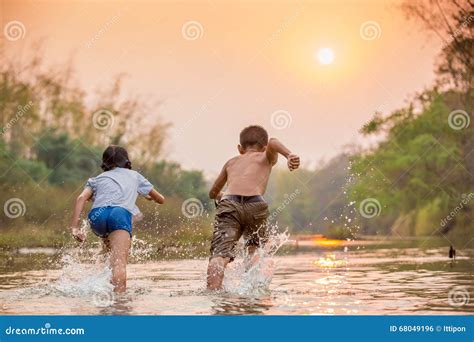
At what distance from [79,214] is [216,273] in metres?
1.30

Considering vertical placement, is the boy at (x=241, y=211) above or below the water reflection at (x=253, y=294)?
above

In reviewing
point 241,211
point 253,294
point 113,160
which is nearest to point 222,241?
point 241,211

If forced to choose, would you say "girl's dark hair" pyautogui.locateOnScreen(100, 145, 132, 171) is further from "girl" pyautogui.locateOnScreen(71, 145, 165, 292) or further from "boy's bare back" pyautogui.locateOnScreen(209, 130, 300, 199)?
A: "boy's bare back" pyautogui.locateOnScreen(209, 130, 300, 199)

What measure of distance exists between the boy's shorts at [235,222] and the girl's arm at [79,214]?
117 centimetres

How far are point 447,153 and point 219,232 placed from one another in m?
29.2

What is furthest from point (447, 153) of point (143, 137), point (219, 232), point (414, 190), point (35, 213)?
point (219, 232)

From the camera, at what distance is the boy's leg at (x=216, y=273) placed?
848cm

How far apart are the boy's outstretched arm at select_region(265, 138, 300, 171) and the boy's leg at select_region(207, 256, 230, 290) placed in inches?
39.6

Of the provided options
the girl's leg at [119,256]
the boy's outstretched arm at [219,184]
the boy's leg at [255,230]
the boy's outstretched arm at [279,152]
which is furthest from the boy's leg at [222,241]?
the girl's leg at [119,256]

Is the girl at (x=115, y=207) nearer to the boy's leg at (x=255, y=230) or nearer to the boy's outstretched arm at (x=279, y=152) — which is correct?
the boy's leg at (x=255, y=230)

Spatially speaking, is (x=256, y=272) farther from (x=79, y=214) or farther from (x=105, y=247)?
(x=79, y=214)

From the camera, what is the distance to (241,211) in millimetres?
8617

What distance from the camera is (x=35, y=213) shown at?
23.2m

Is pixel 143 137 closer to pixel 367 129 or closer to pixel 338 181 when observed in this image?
pixel 367 129
